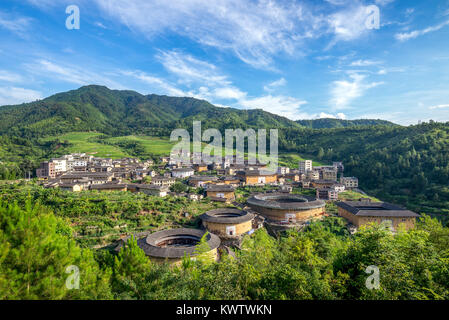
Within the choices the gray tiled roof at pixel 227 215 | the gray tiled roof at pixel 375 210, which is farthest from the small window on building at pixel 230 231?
the gray tiled roof at pixel 375 210

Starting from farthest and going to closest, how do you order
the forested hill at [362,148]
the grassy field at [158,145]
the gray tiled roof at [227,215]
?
the grassy field at [158,145] → the forested hill at [362,148] → the gray tiled roof at [227,215]

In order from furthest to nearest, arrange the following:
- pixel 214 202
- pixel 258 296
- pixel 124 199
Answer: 1. pixel 214 202
2. pixel 124 199
3. pixel 258 296

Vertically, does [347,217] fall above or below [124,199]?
below

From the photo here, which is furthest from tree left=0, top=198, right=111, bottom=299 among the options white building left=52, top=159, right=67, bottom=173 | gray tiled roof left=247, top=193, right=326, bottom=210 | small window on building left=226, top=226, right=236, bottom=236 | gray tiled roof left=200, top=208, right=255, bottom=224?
white building left=52, top=159, right=67, bottom=173

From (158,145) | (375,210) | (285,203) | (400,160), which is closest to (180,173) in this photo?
(285,203)

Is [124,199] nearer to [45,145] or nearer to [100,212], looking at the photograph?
[100,212]

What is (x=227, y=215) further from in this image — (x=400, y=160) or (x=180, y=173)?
(x=400, y=160)

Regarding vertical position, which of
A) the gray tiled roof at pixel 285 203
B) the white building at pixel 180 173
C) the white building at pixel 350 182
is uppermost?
the white building at pixel 180 173

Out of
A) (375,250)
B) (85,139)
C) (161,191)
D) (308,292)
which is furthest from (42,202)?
(85,139)

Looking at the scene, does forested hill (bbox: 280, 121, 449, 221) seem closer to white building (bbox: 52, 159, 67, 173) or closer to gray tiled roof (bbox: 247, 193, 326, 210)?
gray tiled roof (bbox: 247, 193, 326, 210)

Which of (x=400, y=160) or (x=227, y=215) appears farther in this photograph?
(x=400, y=160)

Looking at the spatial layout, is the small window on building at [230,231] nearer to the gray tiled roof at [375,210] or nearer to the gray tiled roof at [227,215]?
the gray tiled roof at [227,215]
